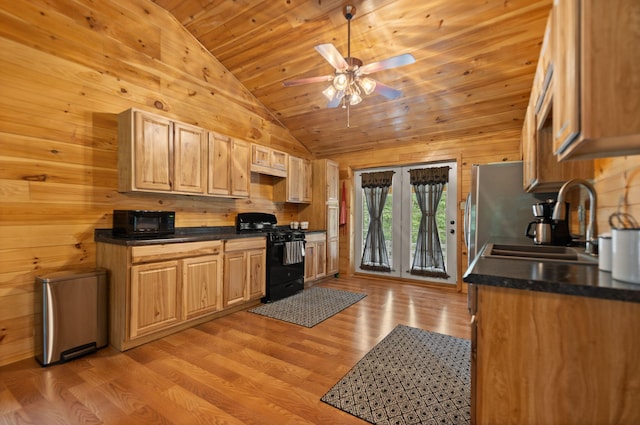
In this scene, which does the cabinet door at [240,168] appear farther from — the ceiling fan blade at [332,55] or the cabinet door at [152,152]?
the ceiling fan blade at [332,55]

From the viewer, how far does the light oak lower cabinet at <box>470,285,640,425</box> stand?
3.04ft

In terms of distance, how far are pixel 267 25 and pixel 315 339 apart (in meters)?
3.35

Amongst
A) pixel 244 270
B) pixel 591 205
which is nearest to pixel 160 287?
pixel 244 270

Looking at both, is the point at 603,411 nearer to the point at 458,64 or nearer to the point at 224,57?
the point at 458,64

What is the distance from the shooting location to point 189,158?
11.0 ft

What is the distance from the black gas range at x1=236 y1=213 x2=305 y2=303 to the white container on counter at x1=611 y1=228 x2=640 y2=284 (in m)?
3.38

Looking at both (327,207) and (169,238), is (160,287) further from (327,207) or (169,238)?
(327,207)

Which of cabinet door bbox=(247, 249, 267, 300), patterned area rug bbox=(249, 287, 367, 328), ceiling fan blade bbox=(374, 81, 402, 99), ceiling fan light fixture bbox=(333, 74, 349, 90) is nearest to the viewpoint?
ceiling fan light fixture bbox=(333, 74, 349, 90)

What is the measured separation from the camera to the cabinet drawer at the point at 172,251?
261cm

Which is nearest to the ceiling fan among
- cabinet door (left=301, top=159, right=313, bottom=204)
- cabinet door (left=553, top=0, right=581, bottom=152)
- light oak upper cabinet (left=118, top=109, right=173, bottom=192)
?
cabinet door (left=553, top=0, right=581, bottom=152)

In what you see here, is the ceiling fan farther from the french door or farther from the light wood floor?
the french door

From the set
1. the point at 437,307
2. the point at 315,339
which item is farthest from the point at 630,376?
the point at 437,307

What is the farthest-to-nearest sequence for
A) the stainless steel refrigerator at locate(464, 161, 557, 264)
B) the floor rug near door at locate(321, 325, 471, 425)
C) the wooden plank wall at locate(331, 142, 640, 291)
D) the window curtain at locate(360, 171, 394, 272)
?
the window curtain at locate(360, 171, 394, 272) → the stainless steel refrigerator at locate(464, 161, 557, 264) → the floor rug near door at locate(321, 325, 471, 425) → the wooden plank wall at locate(331, 142, 640, 291)

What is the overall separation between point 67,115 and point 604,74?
3664 millimetres
